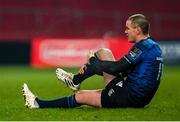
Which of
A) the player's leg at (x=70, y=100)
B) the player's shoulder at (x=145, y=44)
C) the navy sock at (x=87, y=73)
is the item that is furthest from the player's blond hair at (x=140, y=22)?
the player's leg at (x=70, y=100)

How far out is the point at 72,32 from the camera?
81.2 ft

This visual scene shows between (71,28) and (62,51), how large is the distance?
338cm

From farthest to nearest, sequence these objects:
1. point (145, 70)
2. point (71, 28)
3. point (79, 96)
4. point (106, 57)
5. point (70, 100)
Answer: point (71, 28) < point (70, 100) < point (79, 96) < point (106, 57) < point (145, 70)

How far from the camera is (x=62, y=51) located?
2127 cm

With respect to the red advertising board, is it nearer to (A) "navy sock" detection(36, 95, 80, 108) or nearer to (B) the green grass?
(B) the green grass

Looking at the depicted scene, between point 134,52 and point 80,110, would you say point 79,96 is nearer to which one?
point 80,110

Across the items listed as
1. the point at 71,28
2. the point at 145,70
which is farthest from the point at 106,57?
the point at 71,28

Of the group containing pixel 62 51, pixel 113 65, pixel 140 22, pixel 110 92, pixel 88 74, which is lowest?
pixel 62 51

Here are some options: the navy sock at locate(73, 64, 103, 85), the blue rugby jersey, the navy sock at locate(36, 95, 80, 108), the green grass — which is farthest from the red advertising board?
the blue rugby jersey

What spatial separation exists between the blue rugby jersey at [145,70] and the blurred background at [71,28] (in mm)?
13095

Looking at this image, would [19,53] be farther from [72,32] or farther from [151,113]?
[151,113]

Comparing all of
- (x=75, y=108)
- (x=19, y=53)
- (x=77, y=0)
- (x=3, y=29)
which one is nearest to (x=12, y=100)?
(x=75, y=108)

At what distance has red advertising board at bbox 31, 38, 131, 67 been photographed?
21109 millimetres

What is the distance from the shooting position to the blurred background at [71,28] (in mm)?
21344
